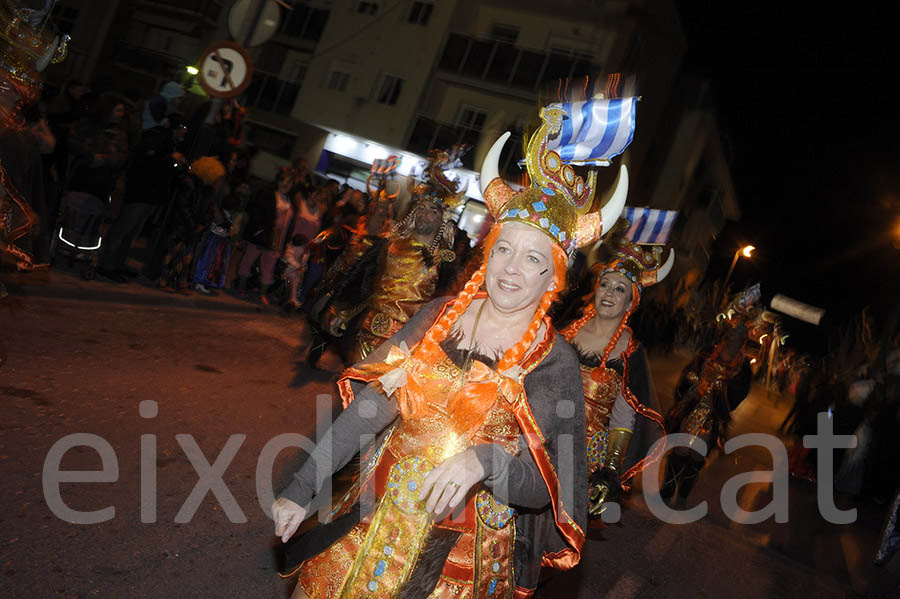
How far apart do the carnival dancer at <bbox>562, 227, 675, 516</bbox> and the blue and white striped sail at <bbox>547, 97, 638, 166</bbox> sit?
6.88 ft

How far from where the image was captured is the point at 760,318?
835 cm

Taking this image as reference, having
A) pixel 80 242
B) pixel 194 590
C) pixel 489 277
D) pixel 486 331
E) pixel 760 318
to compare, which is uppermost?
pixel 760 318

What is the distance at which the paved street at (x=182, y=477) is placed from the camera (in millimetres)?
3158

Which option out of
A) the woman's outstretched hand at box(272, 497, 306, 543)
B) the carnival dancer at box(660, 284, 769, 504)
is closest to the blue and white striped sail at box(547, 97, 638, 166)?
the woman's outstretched hand at box(272, 497, 306, 543)

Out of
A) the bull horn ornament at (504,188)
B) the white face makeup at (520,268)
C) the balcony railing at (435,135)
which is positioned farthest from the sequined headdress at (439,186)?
the balcony railing at (435,135)

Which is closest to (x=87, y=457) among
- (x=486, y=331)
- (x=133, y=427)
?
(x=133, y=427)

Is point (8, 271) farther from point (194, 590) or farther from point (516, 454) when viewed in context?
point (516, 454)

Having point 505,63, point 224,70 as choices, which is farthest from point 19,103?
point 505,63

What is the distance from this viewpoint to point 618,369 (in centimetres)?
452

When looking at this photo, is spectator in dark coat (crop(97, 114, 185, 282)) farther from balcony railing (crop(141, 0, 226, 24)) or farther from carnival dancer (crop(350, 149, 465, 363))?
balcony railing (crop(141, 0, 226, 24))

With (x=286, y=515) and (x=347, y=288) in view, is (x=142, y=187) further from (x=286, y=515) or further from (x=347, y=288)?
(x=286, y=515)

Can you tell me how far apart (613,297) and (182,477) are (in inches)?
131

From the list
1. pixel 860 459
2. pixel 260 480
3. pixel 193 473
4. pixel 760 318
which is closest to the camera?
pixel 193 473

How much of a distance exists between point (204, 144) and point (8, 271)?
3.65m
